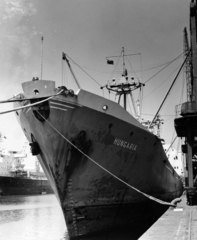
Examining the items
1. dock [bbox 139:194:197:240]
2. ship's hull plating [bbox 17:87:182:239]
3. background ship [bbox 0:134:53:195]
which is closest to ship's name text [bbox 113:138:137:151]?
ship's hull plating [bbox 17:87:182:239]

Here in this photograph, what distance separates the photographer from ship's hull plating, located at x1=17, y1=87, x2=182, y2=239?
30.4 feet

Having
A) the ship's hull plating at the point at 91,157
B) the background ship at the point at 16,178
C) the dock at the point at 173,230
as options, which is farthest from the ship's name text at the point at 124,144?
the background ship at the point at 16,178

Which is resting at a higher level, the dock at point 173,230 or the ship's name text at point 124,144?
the ship's name text at point 124,144

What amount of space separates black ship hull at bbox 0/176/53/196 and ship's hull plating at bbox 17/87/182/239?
120 ft

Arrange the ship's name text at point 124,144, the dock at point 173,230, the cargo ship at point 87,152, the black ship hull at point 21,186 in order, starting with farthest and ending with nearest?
the black ship hull at point 21,186
the ship's name text at point 124,144
the cargo ship at point 87,152
the dock at point 173,230

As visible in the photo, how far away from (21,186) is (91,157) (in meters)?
41.1

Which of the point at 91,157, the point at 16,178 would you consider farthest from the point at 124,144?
the point at 16,178

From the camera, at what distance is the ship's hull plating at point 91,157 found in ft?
30.4

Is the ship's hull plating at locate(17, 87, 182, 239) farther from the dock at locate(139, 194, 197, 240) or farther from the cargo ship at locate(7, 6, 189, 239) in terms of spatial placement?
the dock at locate(139, 194, 197, 240)

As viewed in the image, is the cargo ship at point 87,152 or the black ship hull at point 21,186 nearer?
the cargo ship at point 87,152

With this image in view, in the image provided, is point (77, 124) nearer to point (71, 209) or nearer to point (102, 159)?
point (102, 159)

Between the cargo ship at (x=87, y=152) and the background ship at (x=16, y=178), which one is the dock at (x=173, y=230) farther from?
the background ship at (x=16, y=178)

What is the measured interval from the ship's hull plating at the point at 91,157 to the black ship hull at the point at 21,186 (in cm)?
3670

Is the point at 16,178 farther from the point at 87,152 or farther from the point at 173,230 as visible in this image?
the point at 173,230
